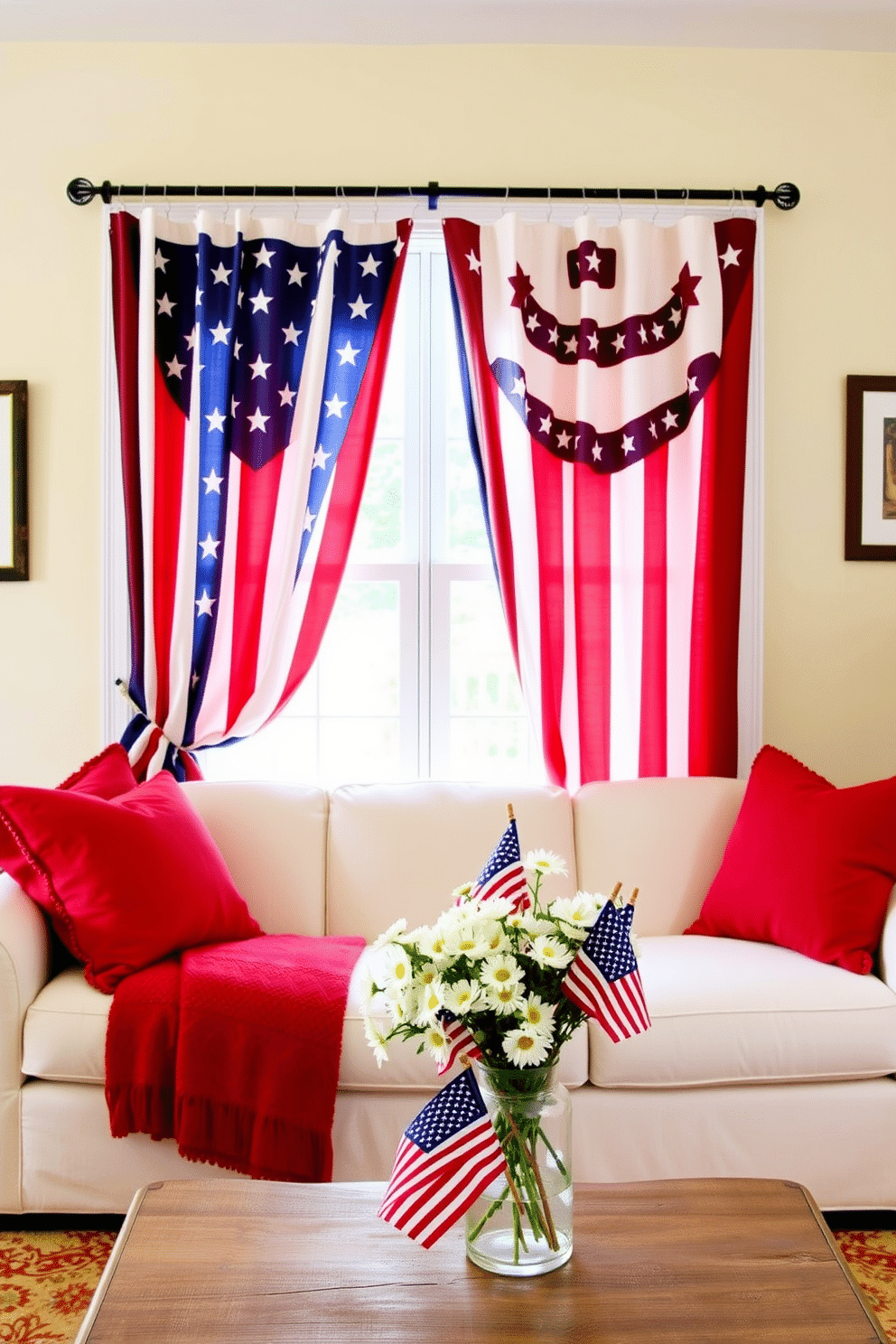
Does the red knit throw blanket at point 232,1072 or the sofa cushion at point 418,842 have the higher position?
the sofa cushion at point 418,842

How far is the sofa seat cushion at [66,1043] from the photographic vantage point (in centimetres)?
217

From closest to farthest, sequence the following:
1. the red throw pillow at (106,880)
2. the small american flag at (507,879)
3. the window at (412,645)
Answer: the small american flag at (507,879), the red throw pillow at (106,880), the window at (412,645)

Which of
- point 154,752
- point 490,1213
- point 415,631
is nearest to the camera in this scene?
point 490,1213

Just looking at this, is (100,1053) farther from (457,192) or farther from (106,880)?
(457,192)

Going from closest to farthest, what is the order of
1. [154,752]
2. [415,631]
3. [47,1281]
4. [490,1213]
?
[490,1213] < [47,1281] < [154,752] < [415,631]

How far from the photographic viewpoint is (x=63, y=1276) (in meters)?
2.05

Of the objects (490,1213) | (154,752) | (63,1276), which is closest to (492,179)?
(154,752)

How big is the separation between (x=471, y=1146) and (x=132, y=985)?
113cm

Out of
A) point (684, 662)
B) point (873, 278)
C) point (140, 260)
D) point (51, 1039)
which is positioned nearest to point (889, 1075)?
point (684, 662)

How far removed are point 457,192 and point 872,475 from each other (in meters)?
1.48

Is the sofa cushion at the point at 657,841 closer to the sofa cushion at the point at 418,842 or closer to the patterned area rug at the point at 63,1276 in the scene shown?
the sofa cushion at the point at 418,842

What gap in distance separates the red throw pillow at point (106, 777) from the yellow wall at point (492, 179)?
448mm

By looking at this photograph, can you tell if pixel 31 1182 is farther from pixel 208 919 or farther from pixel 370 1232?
pixel 370 1232

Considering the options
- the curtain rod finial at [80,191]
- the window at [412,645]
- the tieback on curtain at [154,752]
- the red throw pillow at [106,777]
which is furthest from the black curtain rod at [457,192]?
the red throw pillow at [106,777]
